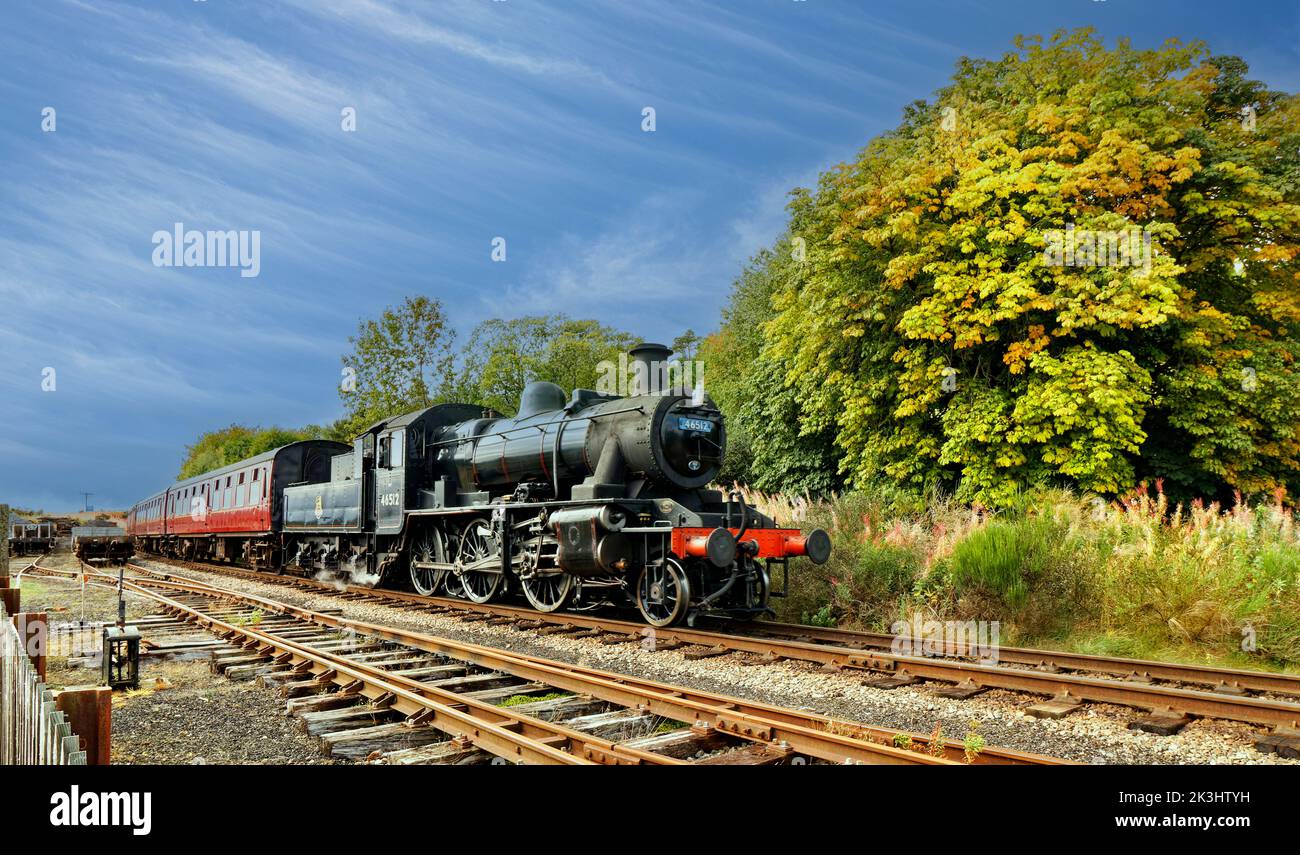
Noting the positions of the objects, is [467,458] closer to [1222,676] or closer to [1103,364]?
[1222,676]

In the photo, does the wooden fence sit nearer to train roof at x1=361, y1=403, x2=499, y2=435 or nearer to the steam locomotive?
the steam locomotive

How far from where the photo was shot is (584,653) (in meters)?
9.03

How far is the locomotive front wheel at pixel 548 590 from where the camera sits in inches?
469

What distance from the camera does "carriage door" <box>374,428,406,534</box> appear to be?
15.5 meters

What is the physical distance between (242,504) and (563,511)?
55.4 ft

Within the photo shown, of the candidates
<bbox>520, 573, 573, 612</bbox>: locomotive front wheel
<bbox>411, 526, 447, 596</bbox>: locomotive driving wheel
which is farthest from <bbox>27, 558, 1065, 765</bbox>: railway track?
<bbox>411, 526, 447, 596</bbox>: locomotive driving wheel

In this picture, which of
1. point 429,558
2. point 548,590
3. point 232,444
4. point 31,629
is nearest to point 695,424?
point 548,590

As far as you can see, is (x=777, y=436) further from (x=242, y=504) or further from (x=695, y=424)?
(x=242, y=504)

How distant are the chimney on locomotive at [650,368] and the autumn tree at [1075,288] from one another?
8582 millimetres

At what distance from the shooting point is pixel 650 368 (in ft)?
39.3

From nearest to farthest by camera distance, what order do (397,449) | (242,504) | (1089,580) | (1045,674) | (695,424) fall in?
(1045,674) < (1089,580) < (695,424) < (397,449) < (242,504)

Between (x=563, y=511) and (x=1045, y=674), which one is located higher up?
(x=563, y=511)
